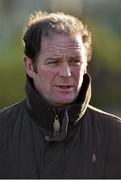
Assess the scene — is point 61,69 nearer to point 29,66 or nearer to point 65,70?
point 65,70

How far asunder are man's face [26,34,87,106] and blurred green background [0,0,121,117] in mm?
12746

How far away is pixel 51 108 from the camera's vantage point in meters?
5.22

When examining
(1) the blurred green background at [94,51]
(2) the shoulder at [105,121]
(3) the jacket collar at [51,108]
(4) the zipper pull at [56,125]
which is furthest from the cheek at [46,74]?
(1) the blurred green background at [94,51]

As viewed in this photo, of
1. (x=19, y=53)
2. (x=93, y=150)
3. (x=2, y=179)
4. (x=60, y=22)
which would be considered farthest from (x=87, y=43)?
(x=19, y=53)

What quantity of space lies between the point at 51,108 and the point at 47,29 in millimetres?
551

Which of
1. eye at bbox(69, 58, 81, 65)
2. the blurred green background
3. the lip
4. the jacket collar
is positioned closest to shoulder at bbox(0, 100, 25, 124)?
the jacket collar

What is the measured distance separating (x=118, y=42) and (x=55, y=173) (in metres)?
18.2

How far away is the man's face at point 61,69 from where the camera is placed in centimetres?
517

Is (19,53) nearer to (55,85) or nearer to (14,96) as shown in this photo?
(14,96)

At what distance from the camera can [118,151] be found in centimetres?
534

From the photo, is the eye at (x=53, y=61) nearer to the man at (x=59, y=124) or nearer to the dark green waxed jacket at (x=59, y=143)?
the man at (x=59, y=124)

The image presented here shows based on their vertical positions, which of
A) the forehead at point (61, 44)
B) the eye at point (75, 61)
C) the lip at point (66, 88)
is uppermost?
the forehead at point (61, 44)

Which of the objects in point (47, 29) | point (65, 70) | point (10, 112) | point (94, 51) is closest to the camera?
point (65, 70)

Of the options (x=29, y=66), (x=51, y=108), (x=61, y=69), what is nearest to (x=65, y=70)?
(x=61, y=69)
